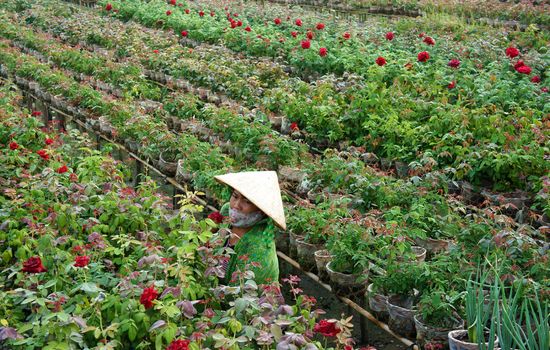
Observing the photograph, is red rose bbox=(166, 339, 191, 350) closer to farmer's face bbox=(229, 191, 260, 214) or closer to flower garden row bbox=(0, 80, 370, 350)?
flower garden row bbox=(0, 80, 370, 350)

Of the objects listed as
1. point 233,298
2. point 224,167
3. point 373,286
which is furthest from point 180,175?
point 233,298

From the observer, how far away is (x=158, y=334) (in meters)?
3.00

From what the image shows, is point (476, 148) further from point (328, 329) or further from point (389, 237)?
point (328, 329)

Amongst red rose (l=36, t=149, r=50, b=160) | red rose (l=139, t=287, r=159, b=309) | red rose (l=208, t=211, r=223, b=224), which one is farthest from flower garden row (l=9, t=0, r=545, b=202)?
red rose (l=139, t=287, r=159, b=309)

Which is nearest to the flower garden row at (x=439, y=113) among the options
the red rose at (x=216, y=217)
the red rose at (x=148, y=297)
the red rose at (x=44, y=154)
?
the red rose at (x=216, y=217)

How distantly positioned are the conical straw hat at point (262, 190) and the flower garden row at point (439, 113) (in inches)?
86.8

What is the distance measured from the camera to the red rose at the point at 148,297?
119 inches

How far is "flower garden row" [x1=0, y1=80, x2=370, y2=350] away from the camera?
298 centimetres

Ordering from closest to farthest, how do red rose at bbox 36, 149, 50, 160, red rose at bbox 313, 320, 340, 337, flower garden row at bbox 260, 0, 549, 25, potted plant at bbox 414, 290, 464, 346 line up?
red rose at bbox 313, 320, 340, 337
potted plant at bbox 414, 290, 464, 346
red rose at bbox 36, 149, 50, 160
flower garden row at bbox 260, 0, 549, 25

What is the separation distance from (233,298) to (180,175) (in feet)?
9.64

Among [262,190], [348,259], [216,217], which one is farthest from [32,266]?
[348,259]

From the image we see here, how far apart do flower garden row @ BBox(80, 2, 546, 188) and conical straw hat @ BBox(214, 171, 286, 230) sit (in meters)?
2.21

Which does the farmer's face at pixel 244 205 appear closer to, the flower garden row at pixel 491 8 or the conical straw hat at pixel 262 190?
the conical straw hat at pixel 262 190

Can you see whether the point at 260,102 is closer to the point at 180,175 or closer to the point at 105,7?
the point at 180,175
